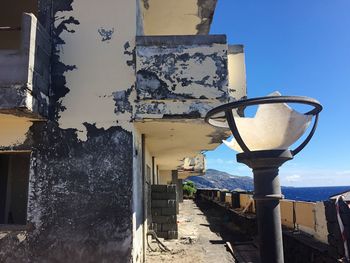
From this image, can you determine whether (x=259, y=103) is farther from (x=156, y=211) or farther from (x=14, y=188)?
(x=156, y=211)

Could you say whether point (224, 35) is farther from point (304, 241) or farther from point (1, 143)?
point (304, 241)

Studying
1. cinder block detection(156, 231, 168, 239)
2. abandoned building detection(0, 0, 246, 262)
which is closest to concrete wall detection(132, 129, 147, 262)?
abandoned building detection(0, 0, 246, 262)

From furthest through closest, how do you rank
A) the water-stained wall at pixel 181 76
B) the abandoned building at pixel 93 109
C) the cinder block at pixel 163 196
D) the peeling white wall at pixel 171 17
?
the cinder block at pixel 163 196 → the peeling white wall at pixel 171 17 → the water-stained wall at pixel 181 76 → the abandoned building at pixel 93 109

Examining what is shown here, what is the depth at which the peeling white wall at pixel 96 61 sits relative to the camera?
6.17m

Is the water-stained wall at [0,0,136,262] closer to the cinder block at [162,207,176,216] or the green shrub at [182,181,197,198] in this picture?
the cinder block at [162,207,176,216]

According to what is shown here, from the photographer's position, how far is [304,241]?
27.3ft

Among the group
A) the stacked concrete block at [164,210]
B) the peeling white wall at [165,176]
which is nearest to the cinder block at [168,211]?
the stacked concrete block at [164,210]

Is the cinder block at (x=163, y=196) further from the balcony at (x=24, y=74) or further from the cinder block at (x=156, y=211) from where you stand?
the balcony at (x=24, y=74)

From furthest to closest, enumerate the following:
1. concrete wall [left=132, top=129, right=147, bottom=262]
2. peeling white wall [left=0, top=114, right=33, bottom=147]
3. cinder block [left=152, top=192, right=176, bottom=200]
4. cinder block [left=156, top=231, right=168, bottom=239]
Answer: cinder block [left=152, top=192, right=176, bottom=200]
cinder block [left=156, top=231, right=168, bottom=239]
concrete wall [left=132, top=129, right=147, bottom=262]
peeling white wall [left=0, top=114, right=33, bottom=147]

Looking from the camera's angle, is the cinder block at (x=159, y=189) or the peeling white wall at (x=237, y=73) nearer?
the peeling white wall at (x=237, y=73)

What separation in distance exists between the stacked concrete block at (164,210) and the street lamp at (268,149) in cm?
846

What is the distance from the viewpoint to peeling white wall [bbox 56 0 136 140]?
617 centimetres

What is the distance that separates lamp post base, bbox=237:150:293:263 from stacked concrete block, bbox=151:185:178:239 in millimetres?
8455

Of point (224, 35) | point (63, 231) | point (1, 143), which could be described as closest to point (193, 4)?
point (224, 35)
